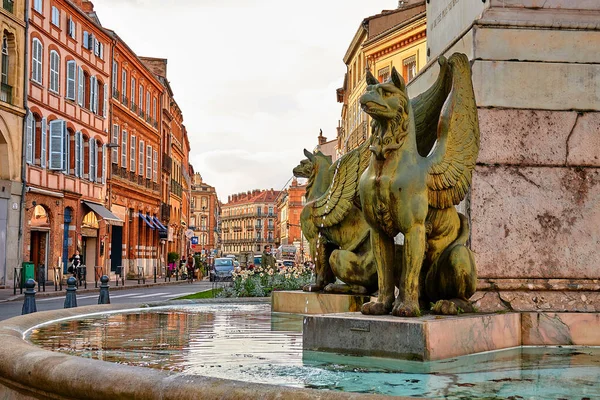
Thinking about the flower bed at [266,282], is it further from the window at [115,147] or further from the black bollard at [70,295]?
the window at [115,147]

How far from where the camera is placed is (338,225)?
301 inches

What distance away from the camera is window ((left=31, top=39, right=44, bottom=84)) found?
3384 centimetres

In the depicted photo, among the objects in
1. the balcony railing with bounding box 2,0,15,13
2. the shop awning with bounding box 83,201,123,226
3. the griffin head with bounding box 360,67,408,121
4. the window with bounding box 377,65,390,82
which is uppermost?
the window with bounding box 377,65,390,82

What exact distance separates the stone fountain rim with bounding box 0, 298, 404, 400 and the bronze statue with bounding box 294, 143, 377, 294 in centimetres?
326

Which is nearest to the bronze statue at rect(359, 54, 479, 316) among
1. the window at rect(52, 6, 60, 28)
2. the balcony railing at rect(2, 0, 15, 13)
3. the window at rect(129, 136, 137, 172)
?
the balcony railing at rect(2, 0, 15, 13)

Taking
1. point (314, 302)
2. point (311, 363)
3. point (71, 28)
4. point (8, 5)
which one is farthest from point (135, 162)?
point (311, 363)

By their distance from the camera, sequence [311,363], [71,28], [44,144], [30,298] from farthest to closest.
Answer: [71,28]
[44,144]
[30,298]
[311,363]

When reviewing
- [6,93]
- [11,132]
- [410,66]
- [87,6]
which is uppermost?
[87,6]

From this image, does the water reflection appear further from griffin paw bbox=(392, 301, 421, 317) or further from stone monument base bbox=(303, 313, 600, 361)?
griffin paw bbox=(392, 301, 421, 317)

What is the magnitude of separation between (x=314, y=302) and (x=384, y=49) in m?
43.7

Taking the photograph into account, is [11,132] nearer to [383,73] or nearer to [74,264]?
[74,264]

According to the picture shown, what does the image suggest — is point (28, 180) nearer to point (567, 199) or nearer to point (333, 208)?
point (333, 208)

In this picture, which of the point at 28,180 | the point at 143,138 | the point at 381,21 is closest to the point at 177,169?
the point at 143,138

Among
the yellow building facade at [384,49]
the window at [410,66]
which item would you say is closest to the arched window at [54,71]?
the yellow building facade at [384,49]
